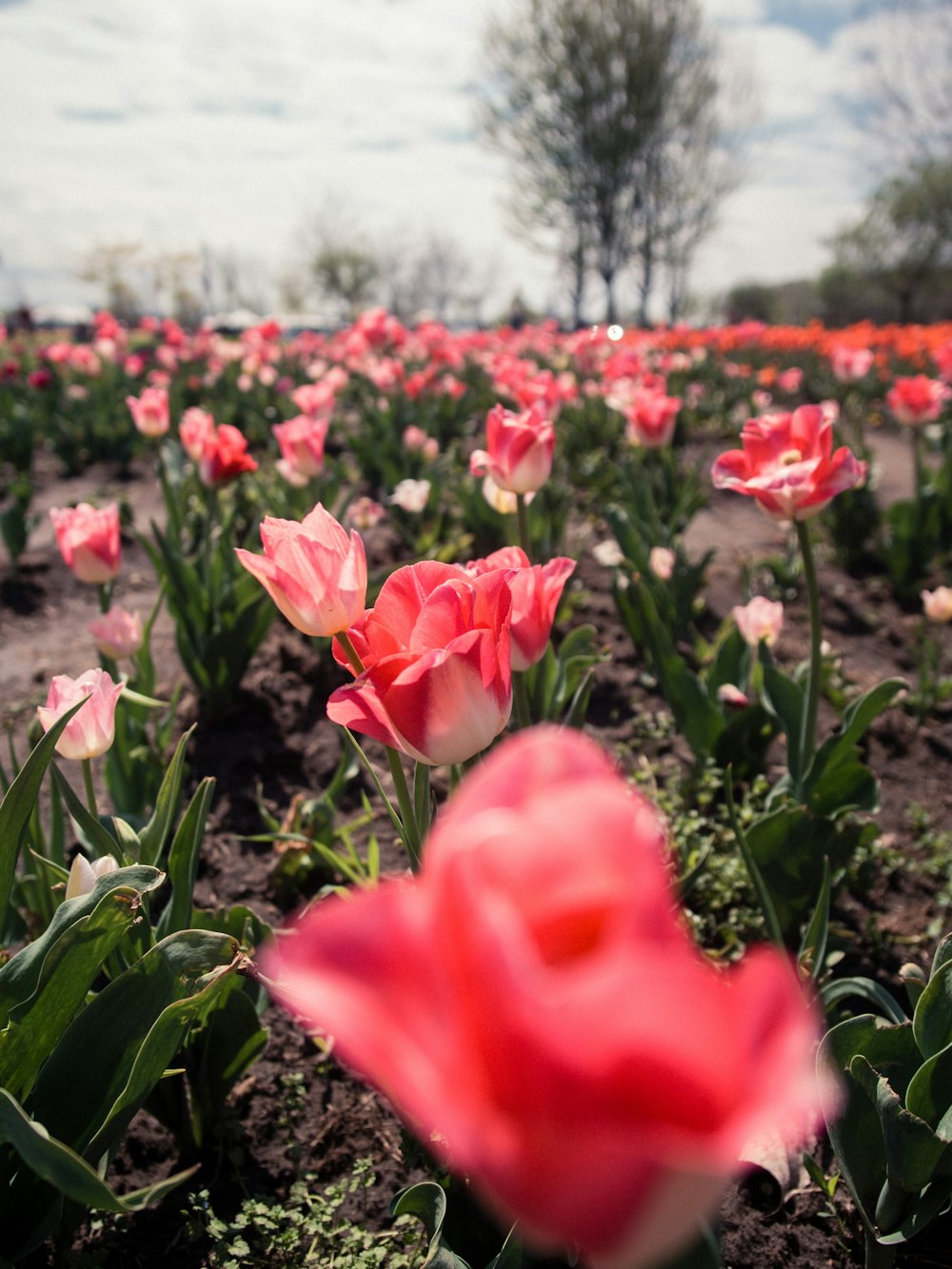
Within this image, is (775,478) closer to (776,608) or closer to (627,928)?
(776,608)

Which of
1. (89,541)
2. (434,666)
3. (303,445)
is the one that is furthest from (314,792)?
(434,666)

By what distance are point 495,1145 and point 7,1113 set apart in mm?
624

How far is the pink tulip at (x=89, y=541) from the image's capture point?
1.95 meters

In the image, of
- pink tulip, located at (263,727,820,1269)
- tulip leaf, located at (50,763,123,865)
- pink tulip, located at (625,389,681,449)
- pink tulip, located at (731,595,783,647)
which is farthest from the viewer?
pink tulip, located at (625,389,681,449)

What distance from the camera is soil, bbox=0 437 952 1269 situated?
129 centimetres

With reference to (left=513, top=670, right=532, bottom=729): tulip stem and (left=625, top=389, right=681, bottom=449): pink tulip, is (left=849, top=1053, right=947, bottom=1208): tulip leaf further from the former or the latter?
(left=625, top=389, right=681, bottom=449): pink tulip

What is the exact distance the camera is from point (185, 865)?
1.27 metres

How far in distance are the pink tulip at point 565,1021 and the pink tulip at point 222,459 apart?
2460 mm

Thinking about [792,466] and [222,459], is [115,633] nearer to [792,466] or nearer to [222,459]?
[222,459]

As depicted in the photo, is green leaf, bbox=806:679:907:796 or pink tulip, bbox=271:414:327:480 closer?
green leaf, bbox=806:679:907:796

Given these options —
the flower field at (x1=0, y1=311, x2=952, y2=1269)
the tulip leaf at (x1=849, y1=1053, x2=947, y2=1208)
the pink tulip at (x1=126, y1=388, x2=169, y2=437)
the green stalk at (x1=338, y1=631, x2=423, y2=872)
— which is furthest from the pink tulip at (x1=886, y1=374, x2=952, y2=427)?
the green stalk at (x1=338, y1=631, x2=423, y2=872)

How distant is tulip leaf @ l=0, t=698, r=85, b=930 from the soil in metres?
0.55

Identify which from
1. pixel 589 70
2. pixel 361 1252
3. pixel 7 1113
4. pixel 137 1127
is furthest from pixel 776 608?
pixel 589 70

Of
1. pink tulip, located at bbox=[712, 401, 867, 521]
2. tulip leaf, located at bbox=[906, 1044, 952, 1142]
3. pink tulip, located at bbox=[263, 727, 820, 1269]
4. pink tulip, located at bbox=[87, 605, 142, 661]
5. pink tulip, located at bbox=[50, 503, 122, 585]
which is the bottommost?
tulip leaf, located at bbox=[906, 1044, 952, 1142]
